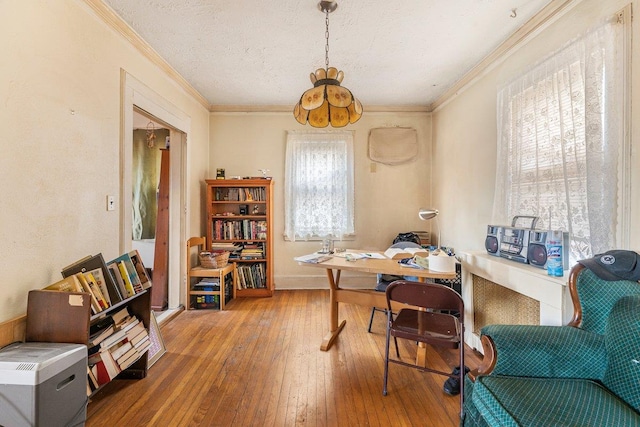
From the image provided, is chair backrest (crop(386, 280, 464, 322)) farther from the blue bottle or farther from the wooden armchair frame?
the blue bottle

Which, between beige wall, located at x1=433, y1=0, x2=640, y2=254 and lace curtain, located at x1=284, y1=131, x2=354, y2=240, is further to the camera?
lace curtain, located at x1=284, y1=131, x2=354, y2=240

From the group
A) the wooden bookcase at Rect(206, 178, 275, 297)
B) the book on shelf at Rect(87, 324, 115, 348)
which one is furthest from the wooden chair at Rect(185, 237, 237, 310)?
the book on shelf at Rect(87, 324, 115, 348)

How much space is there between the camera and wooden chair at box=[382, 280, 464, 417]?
175 centimetres

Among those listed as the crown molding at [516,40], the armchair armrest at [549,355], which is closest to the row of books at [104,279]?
the armchair armrest at [549,355]

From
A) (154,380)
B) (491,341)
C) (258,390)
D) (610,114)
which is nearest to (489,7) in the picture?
(610,114)

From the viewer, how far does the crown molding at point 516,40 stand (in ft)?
6.61

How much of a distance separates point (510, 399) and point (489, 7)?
98.2 inches

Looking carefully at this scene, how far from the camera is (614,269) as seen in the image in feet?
4.60

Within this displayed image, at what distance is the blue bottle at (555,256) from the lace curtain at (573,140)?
0.41 feet

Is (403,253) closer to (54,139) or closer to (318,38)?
(318,38)

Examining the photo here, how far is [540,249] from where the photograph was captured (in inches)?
76.7

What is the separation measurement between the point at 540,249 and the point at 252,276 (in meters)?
3.25

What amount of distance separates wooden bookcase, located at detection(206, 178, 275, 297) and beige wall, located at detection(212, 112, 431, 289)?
340 millimetres

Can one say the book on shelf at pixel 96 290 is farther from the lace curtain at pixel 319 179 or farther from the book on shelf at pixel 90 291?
the lace curtain at pixel 319 179
